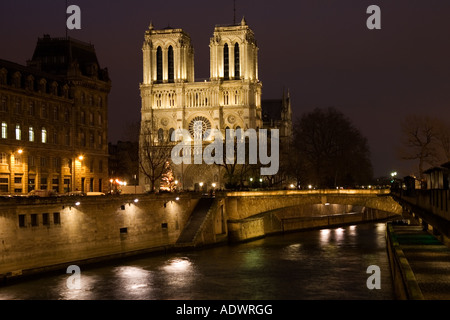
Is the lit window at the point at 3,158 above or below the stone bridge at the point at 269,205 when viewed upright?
above

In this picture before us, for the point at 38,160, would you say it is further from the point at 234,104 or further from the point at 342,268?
the point at 234,104

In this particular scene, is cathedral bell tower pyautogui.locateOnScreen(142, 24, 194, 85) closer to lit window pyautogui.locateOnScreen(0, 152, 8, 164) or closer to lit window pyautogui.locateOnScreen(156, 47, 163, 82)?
lit window pyautogui.locateOnScreen(156, 47, 163, 82)

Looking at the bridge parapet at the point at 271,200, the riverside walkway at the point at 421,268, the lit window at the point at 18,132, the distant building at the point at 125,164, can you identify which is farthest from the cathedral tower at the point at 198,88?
the riverside walkway at the point at 421,268

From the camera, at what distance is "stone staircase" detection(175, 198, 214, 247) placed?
6075 centimetres

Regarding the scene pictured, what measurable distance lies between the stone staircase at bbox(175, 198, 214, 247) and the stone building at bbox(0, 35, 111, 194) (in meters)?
14.2

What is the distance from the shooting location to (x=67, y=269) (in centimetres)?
4634

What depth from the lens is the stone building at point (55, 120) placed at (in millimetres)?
65125

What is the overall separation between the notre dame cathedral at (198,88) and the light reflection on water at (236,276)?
58948 mm

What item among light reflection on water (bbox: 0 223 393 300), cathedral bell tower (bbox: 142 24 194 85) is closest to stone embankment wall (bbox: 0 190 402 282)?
light reflection on water (bbox: 0 223 393 300)

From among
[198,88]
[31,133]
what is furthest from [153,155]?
[198,88]

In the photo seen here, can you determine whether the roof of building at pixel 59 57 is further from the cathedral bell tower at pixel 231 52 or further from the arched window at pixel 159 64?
the arched window at pixel 159 64

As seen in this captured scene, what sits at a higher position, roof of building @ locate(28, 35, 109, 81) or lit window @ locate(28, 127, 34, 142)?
roof of building @ locate(28, 35, 109, 81)

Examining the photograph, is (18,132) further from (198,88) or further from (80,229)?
(198,88)

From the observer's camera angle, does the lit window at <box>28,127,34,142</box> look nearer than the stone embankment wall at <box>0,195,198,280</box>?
No
